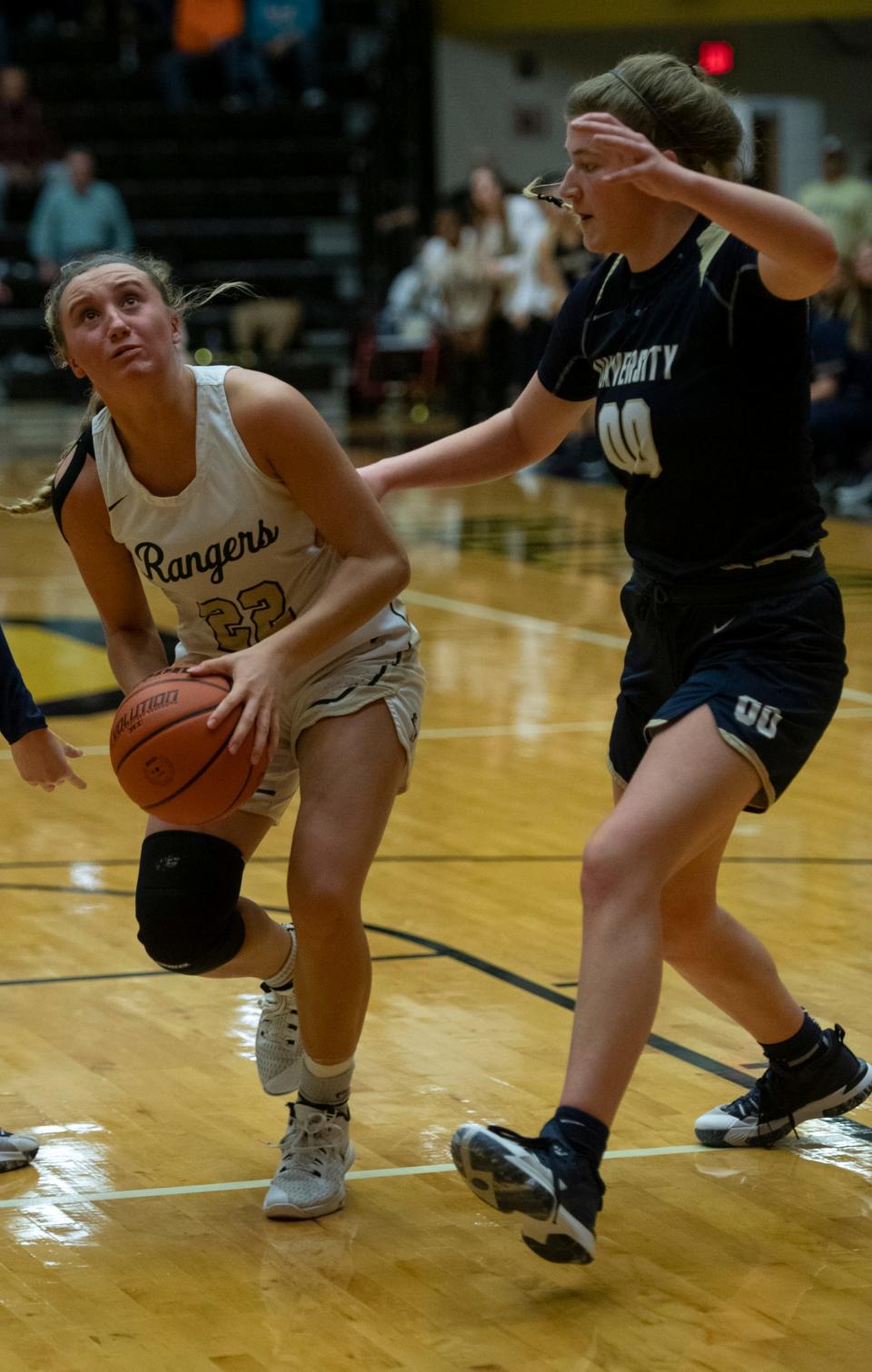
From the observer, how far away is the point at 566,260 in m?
14.5

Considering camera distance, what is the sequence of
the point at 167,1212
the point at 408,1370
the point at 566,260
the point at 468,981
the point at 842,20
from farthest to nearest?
the point at 842,20 → the point at 566,260 → the point at 468,981 → the point at 167,1212 → the point at 408,1370

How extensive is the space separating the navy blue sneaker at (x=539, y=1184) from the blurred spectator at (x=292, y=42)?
1823 centimetres

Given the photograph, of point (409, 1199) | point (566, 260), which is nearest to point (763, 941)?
point (409, 1199)

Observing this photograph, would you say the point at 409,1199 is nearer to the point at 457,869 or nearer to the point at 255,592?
the point at 255,592

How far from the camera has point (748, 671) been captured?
3.04 metres

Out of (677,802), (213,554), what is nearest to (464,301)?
(213,554)

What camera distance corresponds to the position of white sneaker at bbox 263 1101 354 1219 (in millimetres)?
3207

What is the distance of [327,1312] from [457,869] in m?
2.53

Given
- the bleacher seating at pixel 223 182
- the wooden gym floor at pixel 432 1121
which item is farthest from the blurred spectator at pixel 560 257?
the wooden gym floor at pixel 432 1121

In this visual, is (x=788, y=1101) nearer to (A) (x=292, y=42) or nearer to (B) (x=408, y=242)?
(B) (x=408, y=242)

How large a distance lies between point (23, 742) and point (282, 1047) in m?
0.66

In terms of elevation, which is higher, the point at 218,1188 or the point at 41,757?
the point at 41,757

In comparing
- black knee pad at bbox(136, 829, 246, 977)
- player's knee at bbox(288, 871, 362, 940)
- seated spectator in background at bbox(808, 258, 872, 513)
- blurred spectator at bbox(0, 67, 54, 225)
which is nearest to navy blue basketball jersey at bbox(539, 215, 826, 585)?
player's knee at bbox(288, 871, 362, 940)

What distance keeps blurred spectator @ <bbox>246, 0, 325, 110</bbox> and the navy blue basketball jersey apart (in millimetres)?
17509
